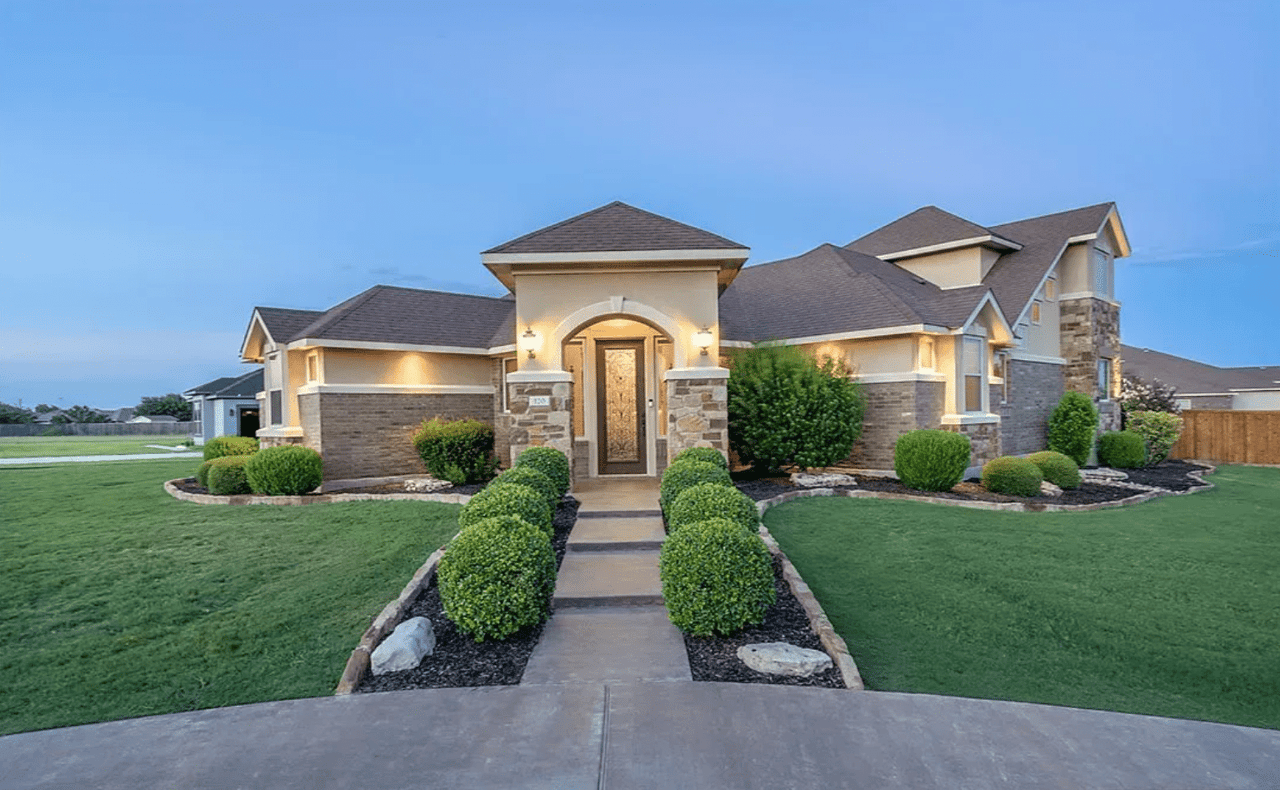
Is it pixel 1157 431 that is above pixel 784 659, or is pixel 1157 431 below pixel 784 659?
above

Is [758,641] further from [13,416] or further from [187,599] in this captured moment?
[13,416]

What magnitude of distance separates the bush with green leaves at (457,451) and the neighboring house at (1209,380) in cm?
2463

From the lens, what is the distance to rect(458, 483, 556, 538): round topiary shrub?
5.94 meters

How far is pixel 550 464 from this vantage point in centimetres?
873

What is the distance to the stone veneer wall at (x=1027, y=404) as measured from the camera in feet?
49.5

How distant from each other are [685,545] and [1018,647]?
104 inches

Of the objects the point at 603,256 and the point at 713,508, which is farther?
the point at 603,256

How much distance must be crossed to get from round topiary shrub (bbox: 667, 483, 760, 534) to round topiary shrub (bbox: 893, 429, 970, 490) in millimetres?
6307

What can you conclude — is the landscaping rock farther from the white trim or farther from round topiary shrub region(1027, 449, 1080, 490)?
the white trim

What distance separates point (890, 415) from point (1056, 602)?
287 inches

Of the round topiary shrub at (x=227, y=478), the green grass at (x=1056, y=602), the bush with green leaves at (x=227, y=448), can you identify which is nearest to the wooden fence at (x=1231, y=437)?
the green grass at (x=1056, y=602)

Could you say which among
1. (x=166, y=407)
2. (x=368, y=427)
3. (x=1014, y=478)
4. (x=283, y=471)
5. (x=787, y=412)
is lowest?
(x=1014, y=478)

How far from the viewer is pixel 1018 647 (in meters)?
4.92

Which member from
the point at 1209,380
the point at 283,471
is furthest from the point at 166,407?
the point at 1209,380
